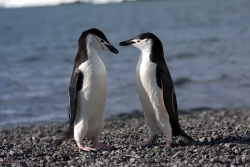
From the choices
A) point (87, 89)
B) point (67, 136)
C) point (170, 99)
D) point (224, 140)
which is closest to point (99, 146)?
point (67, 136)

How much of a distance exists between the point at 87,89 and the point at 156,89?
0.86m

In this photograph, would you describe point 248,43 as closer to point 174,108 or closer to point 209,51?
point 209,51

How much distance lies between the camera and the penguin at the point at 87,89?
20.6 ft

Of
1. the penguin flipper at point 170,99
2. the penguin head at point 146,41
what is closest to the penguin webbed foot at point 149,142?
the penguin flipper at point 170,99

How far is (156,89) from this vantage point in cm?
632

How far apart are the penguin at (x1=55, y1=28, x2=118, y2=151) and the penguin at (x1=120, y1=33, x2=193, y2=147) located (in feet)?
1.58

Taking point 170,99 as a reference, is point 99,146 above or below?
below

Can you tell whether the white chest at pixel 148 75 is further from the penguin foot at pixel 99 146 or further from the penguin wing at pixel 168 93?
Answer: the penguin foot at pixel 99 146

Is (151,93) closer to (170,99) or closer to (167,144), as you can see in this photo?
(170,99)

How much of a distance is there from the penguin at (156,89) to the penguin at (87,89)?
1.58 ft

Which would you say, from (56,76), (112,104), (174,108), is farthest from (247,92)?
(174,108)

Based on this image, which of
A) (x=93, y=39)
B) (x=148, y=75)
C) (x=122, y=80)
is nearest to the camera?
(x=148, y=75)

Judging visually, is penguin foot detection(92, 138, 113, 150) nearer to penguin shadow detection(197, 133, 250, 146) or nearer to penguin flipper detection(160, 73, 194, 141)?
penguin flipper detection(160, 73, 194, 141)

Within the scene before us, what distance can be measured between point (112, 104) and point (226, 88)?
3871mm
